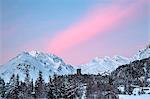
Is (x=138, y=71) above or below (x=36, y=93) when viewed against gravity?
above

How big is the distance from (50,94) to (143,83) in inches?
4387

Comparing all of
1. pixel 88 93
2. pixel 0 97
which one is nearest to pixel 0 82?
pixel 0 97

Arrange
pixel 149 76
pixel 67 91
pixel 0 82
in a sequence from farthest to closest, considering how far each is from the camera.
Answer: pixel 149 76 < pixel 0 82 < pixel 67 91

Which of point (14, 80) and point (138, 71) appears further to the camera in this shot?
point (138, 71)

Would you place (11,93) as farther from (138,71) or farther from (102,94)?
(138,71)

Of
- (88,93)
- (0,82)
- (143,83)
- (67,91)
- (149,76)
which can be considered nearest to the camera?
(67,91)

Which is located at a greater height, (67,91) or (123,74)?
(123,74)

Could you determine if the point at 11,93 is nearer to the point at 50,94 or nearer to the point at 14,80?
the point at 14,80

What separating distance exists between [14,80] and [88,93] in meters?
16.8

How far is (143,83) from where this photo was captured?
549 feet

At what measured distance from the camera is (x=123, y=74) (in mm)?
195000

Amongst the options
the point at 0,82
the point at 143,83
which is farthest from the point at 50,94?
the point at 143,83

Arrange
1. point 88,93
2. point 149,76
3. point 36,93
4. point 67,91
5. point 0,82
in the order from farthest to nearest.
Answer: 1. point 149,76
2. point 0,82
3. point 36,93
4. point 88,93
5. point 67,91

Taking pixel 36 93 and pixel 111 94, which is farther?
pixel 36 93
